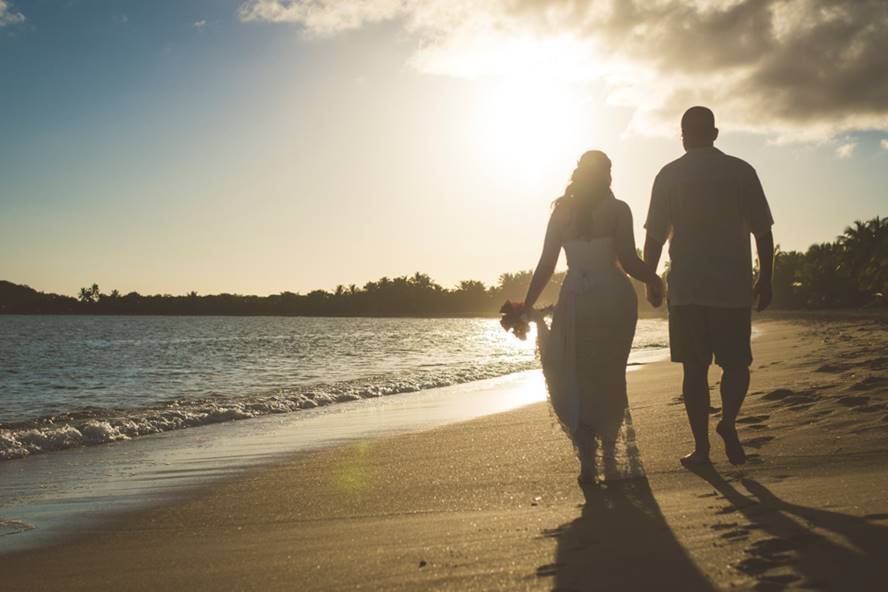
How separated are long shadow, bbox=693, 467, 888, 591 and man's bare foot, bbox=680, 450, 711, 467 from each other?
1171 mm

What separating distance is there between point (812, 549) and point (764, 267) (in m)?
2.48

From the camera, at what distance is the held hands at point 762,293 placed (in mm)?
4457

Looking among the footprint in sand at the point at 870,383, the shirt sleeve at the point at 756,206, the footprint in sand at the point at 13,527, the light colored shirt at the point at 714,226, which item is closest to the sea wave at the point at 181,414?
the footprint in sand at the point at 13,527

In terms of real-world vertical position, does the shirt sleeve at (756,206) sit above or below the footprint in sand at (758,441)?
above

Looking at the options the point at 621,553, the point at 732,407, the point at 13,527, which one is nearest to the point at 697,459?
the point at 732,407

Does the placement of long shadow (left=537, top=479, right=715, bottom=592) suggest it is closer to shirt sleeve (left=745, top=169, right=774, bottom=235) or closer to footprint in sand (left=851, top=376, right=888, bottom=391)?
shirt sleeve (left=745, top=169, right=774, bottom=235)

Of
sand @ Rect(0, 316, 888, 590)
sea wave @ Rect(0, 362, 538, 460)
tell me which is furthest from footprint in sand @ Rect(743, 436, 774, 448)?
sea wave @ Rect(0, 362, 538, 460)

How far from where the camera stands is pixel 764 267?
4.55 m

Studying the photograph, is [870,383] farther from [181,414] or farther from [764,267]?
[181,414]

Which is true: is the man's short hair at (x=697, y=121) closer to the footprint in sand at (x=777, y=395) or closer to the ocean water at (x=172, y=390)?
the footprint in sand at (x=777, y=395)

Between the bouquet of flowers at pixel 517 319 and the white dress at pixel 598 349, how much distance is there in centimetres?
25

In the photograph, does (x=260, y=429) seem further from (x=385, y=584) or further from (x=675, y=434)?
(x=385, y=584)

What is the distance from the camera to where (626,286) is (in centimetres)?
430

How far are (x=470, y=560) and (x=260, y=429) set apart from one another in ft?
23.7
